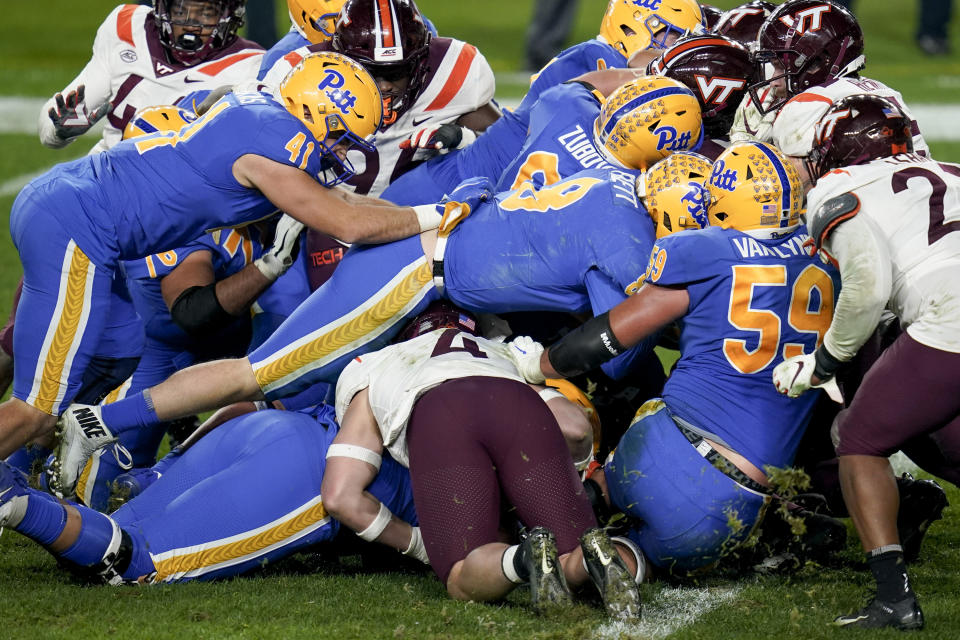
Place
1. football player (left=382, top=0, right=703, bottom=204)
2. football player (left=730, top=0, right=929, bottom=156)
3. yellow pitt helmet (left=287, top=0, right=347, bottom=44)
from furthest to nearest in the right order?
Result: yellow pitt helmet (left=287, top=0, right=347, bottom=44)
football player (left=382, top=0, right=703, bottom=204)
football player (left=730, top=0, right=929, bottom=156)

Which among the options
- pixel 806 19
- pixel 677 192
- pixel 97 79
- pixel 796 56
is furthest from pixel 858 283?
pixel 97 79

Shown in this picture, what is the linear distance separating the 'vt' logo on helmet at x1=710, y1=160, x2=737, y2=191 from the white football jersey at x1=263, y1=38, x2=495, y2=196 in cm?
152

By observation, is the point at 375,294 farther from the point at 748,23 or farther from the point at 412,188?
the point at 748,23

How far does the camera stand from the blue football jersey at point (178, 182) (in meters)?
4.23

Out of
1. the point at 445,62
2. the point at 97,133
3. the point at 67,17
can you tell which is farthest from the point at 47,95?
the point at 445,62

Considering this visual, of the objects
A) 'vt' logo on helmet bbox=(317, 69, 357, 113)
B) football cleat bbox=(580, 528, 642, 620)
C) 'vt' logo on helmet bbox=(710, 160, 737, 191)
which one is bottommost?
football cleat bbox=(580, 528, 642, 620)

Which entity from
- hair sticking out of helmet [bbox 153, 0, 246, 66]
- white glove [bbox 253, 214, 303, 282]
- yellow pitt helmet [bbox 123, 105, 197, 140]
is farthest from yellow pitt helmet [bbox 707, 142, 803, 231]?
hair sticking out of helmet [bbox 153, 0, 246, 66]

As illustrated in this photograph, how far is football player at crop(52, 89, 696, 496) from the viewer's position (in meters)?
3.99

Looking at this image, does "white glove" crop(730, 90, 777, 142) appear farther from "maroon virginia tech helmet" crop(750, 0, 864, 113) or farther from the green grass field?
the green grass field

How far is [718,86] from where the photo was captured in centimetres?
469

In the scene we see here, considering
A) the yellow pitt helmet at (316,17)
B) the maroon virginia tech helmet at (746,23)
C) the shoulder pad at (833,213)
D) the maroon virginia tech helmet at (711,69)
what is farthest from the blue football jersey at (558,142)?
the yellow pitt helmet at (316,17)

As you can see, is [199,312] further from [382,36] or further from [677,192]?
[677,192]

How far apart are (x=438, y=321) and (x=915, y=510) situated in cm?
160

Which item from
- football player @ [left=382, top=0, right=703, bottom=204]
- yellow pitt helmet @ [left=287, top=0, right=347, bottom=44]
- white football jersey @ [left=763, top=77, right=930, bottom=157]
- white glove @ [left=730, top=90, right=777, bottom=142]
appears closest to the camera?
white football jersey @ [left=763, top=77, right=930, bottom=157]
